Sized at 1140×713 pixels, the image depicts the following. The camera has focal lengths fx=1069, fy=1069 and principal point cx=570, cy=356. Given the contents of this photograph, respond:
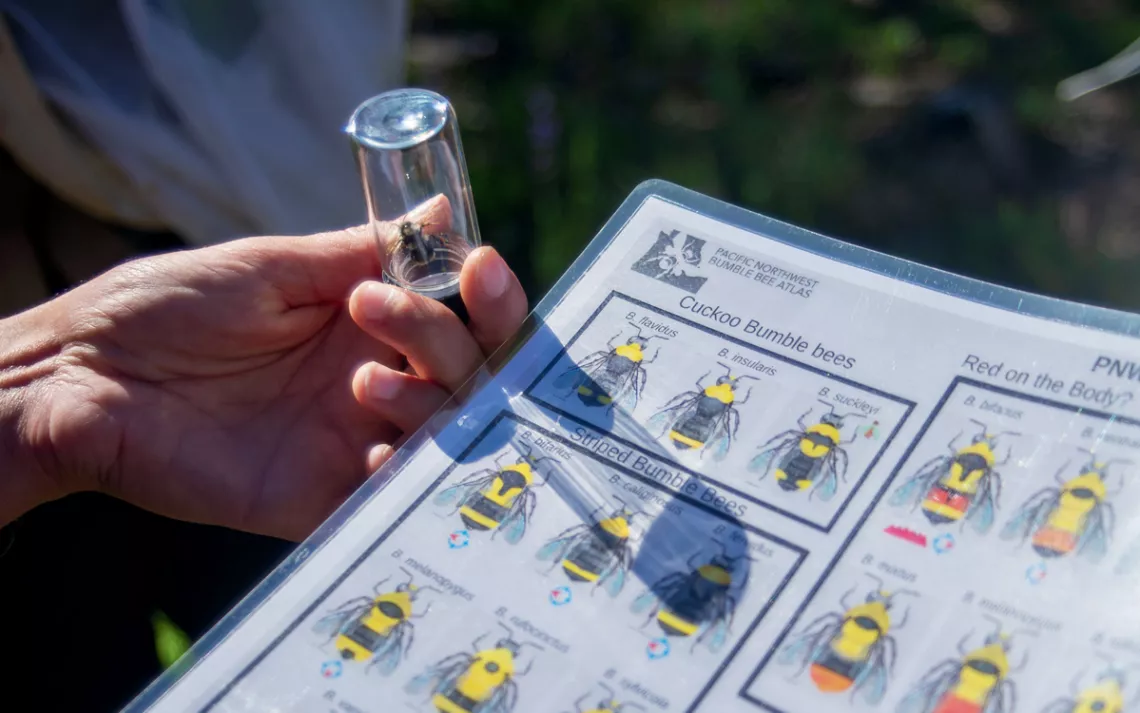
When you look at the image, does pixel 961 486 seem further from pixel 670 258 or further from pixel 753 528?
pixel 670 258

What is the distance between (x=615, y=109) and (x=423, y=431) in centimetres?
131

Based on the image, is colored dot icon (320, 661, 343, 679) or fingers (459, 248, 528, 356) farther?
fingers (459, 248, 528, 356)

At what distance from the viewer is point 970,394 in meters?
0.68

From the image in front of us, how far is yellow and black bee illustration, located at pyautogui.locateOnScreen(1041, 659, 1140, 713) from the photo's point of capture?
54 centimetres

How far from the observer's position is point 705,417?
716 millimetres

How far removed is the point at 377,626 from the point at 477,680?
0.07 metres

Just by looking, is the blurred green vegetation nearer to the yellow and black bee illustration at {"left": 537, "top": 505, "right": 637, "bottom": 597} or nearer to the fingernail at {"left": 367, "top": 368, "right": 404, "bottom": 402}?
the fingernail at {"left": 367, "top": 368, "right": 404, "bottom": 402}

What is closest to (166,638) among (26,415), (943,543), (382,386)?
(26,415)

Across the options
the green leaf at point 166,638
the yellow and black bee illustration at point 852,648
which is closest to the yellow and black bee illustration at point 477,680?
the yellow and black bee illustration at point 852,648

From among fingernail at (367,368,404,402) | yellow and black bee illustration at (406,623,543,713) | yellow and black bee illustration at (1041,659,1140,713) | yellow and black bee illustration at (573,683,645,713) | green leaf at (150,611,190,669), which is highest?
yellow and black bee illustration at (1041,659,1140,713)

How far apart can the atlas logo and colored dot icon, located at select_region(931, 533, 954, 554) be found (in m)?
0.25

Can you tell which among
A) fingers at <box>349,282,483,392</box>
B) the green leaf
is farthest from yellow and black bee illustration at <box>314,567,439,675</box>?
the green leaf

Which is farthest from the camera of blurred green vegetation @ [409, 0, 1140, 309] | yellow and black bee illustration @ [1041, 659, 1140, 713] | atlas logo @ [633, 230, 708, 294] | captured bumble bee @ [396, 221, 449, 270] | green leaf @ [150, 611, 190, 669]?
blurred green vegetation @ [409, 0, 1140, 309]

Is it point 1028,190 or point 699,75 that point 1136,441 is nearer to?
point 1028,190
